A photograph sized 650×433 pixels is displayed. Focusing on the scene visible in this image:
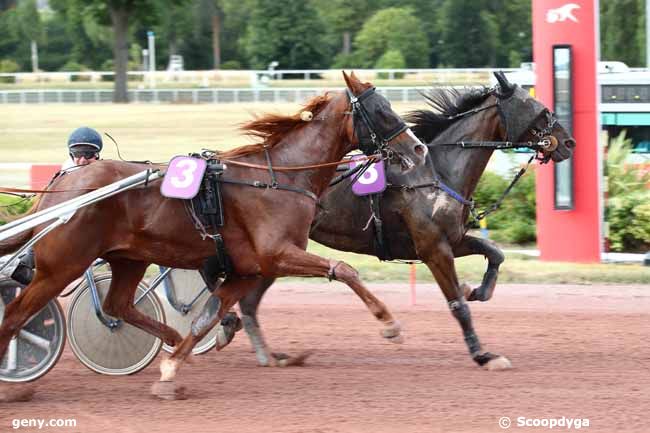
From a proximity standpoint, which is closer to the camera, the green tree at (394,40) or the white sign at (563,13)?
the white sign at (563,13)

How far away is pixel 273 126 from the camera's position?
703cm

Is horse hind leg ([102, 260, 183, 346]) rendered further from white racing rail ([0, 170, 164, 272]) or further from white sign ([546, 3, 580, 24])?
white sign ([546, 3, 580, 24])

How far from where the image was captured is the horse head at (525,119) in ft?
25.5

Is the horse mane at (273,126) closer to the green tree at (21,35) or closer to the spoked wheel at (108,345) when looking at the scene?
the spoked wheel at (108,345)

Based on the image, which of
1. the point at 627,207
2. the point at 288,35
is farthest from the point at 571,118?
the point at 288,35

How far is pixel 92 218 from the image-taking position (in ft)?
21.1

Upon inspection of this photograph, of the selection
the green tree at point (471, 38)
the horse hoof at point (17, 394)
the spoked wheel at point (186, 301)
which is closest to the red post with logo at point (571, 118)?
the spoked wheel at point (186, 301)

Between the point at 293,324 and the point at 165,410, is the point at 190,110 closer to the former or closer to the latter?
the point at 293,324

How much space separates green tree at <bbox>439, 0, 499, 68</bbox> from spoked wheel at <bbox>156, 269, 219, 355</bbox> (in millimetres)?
46514

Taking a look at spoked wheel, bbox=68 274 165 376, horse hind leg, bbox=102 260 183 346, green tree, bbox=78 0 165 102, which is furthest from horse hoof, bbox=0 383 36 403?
green tree, bbox=78 0 165 102

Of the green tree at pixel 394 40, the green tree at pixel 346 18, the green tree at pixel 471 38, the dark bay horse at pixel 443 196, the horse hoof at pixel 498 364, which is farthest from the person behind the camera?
the green tree at pixel 346 18

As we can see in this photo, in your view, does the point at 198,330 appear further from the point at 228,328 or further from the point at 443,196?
the point at 443,196

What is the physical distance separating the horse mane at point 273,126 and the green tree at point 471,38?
47032 mm

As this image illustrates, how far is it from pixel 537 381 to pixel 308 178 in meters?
2.02
